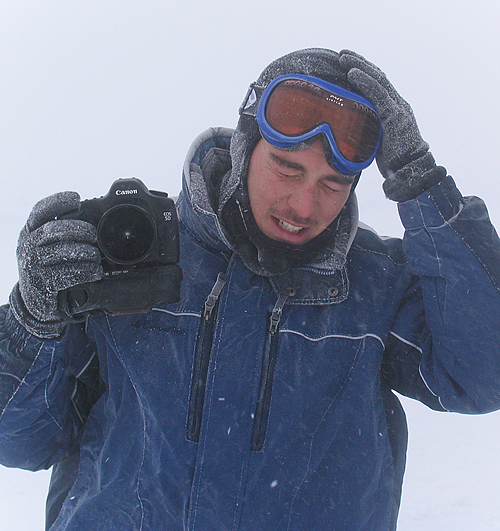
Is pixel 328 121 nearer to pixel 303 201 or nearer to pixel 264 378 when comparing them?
pixel 303 201

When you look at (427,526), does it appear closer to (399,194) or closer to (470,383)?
(470,383)

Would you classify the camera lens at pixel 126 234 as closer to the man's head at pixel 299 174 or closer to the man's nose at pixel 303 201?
the man's head at pixel 299 174

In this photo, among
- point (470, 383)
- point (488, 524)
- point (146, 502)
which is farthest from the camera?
point (488, 524)

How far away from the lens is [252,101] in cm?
172

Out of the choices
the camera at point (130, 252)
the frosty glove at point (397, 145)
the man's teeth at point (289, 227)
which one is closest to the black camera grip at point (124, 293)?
the camera at point (130, 252)

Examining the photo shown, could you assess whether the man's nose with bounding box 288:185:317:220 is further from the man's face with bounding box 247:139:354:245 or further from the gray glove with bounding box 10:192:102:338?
the gray glove with bounding box 10:192:102:338

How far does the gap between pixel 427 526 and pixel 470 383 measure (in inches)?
70.8

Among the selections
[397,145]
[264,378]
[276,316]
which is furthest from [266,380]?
[397,145]

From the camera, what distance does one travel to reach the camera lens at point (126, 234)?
1.33 metres

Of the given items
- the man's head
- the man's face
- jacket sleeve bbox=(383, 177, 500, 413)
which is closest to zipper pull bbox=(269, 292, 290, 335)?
the man's head

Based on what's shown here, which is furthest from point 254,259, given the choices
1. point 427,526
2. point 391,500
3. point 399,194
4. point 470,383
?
point 427,526

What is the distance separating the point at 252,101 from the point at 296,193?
40cm

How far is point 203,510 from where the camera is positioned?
1386 millimetres

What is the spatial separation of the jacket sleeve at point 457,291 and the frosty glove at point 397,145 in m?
0.04
